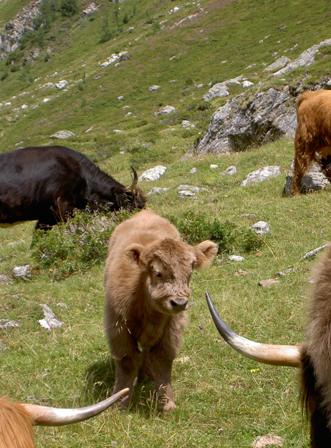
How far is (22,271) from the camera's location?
11.6m

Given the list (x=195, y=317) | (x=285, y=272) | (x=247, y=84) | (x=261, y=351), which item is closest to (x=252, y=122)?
(x=285, y=272)

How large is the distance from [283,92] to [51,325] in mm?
15964

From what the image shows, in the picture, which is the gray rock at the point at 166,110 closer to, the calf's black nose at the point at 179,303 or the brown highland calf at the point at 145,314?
the brown highland calf at the point at 145,314

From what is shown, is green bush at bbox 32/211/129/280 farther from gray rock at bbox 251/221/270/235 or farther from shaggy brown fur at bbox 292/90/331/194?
shaggy brown fur at bbox 292/90/331/194

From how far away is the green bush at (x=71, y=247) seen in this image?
11.4 meters

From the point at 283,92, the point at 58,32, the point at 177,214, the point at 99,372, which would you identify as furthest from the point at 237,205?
the point at 58,32

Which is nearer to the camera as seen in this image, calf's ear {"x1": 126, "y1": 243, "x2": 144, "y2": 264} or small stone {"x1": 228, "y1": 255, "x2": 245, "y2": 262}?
calf's ear {"x1": 126, "y1": 243, "x2": 144, "y2": 264}

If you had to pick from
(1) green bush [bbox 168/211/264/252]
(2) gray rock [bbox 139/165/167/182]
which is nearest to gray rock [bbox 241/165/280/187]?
(1) green bush [bbox 168/211/264/252]

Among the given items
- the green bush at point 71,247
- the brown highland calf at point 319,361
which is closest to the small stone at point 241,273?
the green bush at point 71,247

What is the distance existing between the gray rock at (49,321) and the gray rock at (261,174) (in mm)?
8038

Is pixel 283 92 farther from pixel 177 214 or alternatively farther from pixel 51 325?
pixel 51 325

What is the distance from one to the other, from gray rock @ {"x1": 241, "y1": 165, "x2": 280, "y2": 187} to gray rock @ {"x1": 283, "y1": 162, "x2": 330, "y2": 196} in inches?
63.5

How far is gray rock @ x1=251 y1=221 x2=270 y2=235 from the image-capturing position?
38.1 ft

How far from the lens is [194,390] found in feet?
21.9
